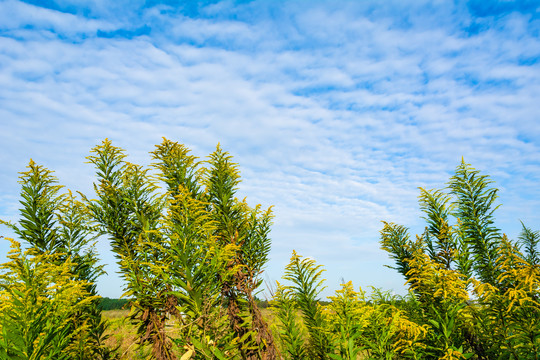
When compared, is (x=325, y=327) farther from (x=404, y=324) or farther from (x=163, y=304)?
(x=163, y=304)

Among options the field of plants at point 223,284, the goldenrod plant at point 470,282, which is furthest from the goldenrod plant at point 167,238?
the goldenrod plant at point 470,282

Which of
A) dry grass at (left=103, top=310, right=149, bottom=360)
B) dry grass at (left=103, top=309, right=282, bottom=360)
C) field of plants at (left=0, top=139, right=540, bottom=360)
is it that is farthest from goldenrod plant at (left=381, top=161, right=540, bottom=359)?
dry grass at (left=103, top=310, right=149, bottom=360)

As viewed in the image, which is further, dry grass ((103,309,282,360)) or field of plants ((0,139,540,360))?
dry grass ((103,309,282,360))

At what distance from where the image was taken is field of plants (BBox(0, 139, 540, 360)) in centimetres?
558

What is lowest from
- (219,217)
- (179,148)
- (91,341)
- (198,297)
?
(91,341)

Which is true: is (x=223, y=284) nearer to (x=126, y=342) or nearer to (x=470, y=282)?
(x=470, y=282)

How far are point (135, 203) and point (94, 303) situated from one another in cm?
290

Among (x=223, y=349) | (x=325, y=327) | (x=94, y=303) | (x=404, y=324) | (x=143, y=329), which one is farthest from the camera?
(x=94, y=303)

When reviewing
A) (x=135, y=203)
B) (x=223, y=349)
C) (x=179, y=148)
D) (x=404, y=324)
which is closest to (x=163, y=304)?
(x=135, y=203)

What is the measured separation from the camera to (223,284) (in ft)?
28.5

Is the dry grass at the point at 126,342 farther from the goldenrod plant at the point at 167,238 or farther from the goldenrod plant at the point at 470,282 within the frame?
the goldenrod plant at the point at 470,282

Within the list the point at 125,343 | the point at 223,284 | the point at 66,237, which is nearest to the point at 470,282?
the point at 223,284

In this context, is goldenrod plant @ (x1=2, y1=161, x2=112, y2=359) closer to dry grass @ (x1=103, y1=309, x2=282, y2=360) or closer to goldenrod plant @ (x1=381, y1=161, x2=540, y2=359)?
dry grass @ (x1=103, y1=309, x2=282, y2=360)

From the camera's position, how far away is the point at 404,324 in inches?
267
